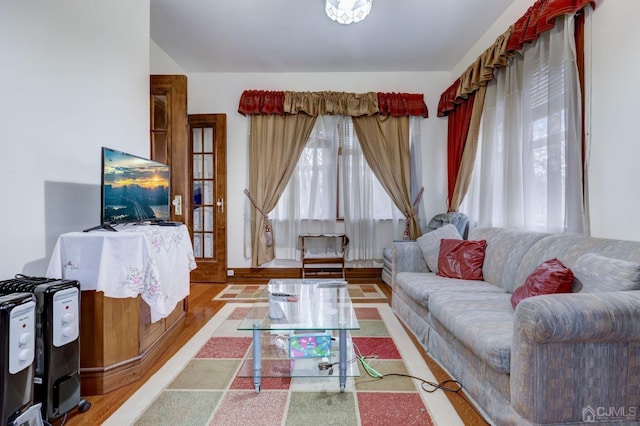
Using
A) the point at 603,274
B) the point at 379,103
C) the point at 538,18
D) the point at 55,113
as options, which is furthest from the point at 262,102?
the point at 603,274

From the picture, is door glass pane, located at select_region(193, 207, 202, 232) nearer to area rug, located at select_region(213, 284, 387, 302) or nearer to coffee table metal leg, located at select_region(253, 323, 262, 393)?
area rug, located at select_region(213, 284, 387, 302)

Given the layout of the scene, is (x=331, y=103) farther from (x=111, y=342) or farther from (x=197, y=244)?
(x=111, y=342)

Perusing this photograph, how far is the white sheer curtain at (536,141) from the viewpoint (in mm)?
2180

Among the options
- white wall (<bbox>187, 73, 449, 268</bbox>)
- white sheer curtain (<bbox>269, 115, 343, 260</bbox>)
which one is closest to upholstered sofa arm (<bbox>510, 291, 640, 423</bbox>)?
white sheer curtain (<bbox>269, 115, 343, 260</bbox>)

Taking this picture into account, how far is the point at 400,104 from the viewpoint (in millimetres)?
4355

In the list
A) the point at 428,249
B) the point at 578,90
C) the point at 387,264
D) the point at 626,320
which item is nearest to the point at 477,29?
the point at 578,90

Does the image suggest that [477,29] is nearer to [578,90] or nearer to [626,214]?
[578,90]

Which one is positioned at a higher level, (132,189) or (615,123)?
(615,123)

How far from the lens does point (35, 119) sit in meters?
1.81

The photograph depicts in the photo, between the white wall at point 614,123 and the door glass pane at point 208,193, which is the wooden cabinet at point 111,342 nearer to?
the door glass pane at point 208,193

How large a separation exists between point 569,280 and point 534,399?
0.71 metres

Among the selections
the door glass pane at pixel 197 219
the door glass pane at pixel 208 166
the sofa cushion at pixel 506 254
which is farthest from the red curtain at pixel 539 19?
the door glass pane at pixel 197 219

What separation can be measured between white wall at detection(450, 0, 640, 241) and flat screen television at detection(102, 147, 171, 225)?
313cm

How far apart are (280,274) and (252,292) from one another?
64cm
